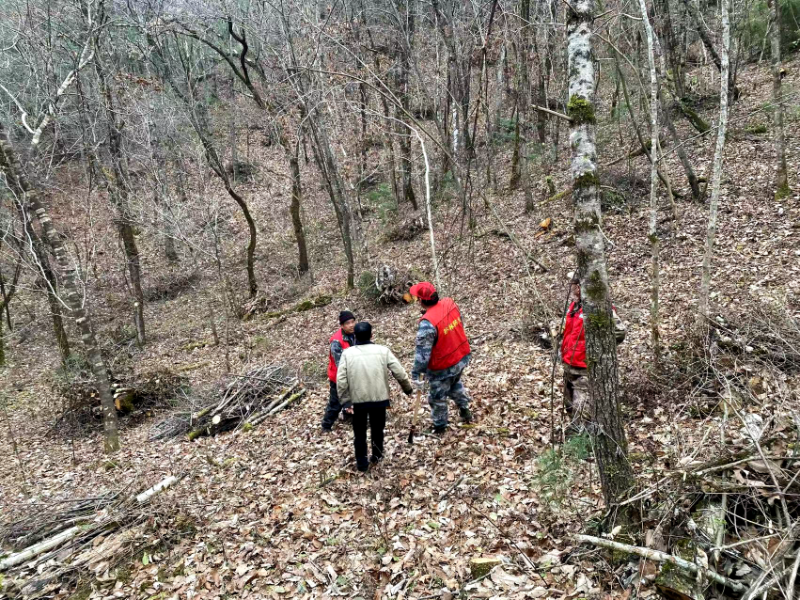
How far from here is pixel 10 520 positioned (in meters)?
5.48

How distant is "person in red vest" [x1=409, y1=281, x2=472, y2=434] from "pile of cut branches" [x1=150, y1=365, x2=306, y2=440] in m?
3.77

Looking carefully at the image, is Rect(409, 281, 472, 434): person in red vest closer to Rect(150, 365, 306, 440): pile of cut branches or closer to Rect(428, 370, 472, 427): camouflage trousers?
Rect(428, 370, 472, 427): camouflage trousers

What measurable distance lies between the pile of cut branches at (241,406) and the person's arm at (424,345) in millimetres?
3863

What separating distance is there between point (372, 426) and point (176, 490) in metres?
2.65

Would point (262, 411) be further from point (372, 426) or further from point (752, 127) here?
point (752, 127)

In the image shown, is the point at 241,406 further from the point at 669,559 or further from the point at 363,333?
the point at 669,559

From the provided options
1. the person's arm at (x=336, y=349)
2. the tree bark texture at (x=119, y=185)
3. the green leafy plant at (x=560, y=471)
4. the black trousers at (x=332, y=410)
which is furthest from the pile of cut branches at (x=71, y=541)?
the tree bark texture at (x=119, y=185)

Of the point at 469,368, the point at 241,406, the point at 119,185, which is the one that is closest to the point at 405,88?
the point at 119,185

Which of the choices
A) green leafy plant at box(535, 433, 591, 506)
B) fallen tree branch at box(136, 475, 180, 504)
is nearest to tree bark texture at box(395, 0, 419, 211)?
fallen tree branch at box(136, 475, 180, 504)

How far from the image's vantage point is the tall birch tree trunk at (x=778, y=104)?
29.7ft

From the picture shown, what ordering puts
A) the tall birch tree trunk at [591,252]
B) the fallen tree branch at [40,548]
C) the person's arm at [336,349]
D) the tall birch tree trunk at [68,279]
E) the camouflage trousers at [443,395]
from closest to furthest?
the tall birch tree trunk at [591,252], the fallen tree branch at [40,548], the camouflage trousers at [443,395], the person's arm at [336,349], the tall birch tree trunk at [68,279]

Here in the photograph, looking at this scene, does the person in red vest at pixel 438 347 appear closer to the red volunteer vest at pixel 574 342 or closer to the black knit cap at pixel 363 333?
the black knit cap at pixel 363 333

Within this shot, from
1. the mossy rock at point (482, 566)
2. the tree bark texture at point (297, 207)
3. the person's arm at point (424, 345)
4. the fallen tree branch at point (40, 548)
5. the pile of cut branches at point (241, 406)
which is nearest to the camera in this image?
the mossy rock at point (482, 566)

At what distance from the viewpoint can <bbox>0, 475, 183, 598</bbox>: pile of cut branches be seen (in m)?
4.50
